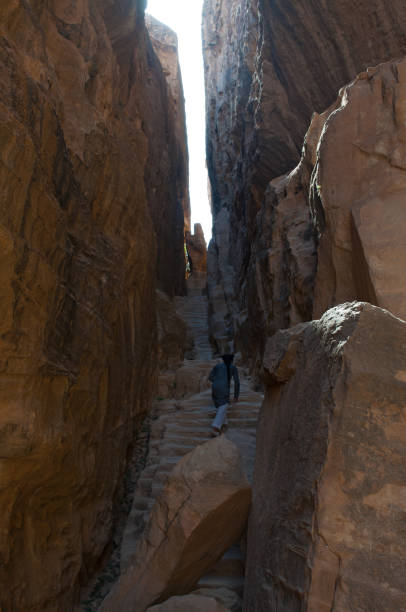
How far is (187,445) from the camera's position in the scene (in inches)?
273

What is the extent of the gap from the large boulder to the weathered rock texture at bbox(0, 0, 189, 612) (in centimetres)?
100

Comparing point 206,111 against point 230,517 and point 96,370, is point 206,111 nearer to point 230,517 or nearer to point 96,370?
point 96,370

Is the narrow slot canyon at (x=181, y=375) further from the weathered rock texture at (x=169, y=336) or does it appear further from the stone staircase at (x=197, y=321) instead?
the stone staircase at (x=197, y=321)

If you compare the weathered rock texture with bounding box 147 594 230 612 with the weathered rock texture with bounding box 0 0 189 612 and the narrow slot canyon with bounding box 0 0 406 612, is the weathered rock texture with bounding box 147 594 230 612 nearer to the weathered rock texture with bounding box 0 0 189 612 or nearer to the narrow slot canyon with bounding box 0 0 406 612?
the narrow slot canyon with bounding box 0 0 406 612

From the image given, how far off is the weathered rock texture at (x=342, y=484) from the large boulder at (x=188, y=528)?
44 centimetres

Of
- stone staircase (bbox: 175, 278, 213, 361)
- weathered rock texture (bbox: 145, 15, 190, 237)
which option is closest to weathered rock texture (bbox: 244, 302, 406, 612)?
stone staircase (bbox: 175, 278, 213, 361)

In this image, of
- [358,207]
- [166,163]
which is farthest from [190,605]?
[166,163]

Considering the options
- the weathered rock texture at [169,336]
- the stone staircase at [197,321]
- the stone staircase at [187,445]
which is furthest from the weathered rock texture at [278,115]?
the stone staircase at [187,445]

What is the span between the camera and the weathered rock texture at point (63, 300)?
3.69 m

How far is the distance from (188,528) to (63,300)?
8.42 feet

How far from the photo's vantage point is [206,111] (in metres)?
27.7

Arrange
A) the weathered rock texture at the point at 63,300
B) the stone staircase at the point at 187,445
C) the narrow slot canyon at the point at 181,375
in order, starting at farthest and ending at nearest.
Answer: the stone staircase at the point at 187,445 → the weathered rock texture at the point at 63,300 → the narrow slot canyon at the point at 181,375

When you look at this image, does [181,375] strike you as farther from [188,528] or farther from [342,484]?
[342,484]

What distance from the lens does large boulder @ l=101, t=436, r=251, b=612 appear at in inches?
147
